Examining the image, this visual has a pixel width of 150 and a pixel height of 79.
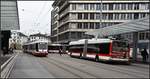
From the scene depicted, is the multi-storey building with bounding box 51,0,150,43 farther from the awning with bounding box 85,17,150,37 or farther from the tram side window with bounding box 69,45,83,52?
the awning with bounding box 85,17,150,37

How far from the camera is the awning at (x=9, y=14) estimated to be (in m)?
29.1

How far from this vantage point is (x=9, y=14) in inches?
1350

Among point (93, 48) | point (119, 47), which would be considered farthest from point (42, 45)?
point (119, 47)

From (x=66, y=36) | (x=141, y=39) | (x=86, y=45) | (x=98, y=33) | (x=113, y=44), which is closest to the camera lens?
(x=113, y=44)

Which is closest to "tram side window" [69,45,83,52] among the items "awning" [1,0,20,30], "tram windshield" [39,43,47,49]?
"tram windshield" [39,43,47,49]

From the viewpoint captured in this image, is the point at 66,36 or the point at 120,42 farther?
the point at 66,36

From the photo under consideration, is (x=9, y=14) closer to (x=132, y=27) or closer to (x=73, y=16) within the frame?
(x=132, y=27)

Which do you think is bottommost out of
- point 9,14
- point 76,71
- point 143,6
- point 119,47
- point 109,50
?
point 76,71

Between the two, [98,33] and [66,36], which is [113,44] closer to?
[98,33]

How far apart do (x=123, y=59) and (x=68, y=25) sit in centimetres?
8063

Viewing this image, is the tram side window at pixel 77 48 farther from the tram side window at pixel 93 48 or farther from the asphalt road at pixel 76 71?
the asphalt road at pixel 76 71

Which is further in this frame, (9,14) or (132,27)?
(132,27)

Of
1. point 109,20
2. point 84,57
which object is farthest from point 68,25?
point 84,57

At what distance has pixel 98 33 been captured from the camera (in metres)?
57.4
